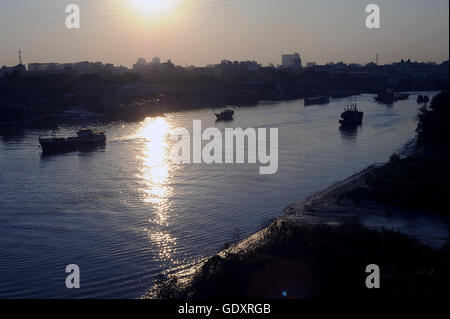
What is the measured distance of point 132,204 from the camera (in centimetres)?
639

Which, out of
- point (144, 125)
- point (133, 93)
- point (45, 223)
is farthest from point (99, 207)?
point (133, 93)

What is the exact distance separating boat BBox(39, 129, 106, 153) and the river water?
0.32 m

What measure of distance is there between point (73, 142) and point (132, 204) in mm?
5846

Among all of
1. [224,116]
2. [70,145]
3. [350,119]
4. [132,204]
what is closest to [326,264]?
[132,204]

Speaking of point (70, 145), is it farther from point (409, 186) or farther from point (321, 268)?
point (321, 268)

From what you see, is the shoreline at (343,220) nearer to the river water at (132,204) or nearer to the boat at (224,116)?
the river water at (132,204)

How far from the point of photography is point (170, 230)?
522 centimetres

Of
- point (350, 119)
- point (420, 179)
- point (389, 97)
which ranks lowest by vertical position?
point (420, 179)

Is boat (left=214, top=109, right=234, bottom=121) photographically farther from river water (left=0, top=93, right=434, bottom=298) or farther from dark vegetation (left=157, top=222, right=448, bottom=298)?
dark vegetation (left=157, top=222, right=448, bottom=298)

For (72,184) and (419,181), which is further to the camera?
(72,184)

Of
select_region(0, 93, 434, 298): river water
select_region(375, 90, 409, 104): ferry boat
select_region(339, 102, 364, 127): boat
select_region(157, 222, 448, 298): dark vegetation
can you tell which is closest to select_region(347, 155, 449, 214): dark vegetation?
select_region(157, 222, 448, 298): dark vegetation

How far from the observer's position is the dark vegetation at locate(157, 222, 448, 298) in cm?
282
